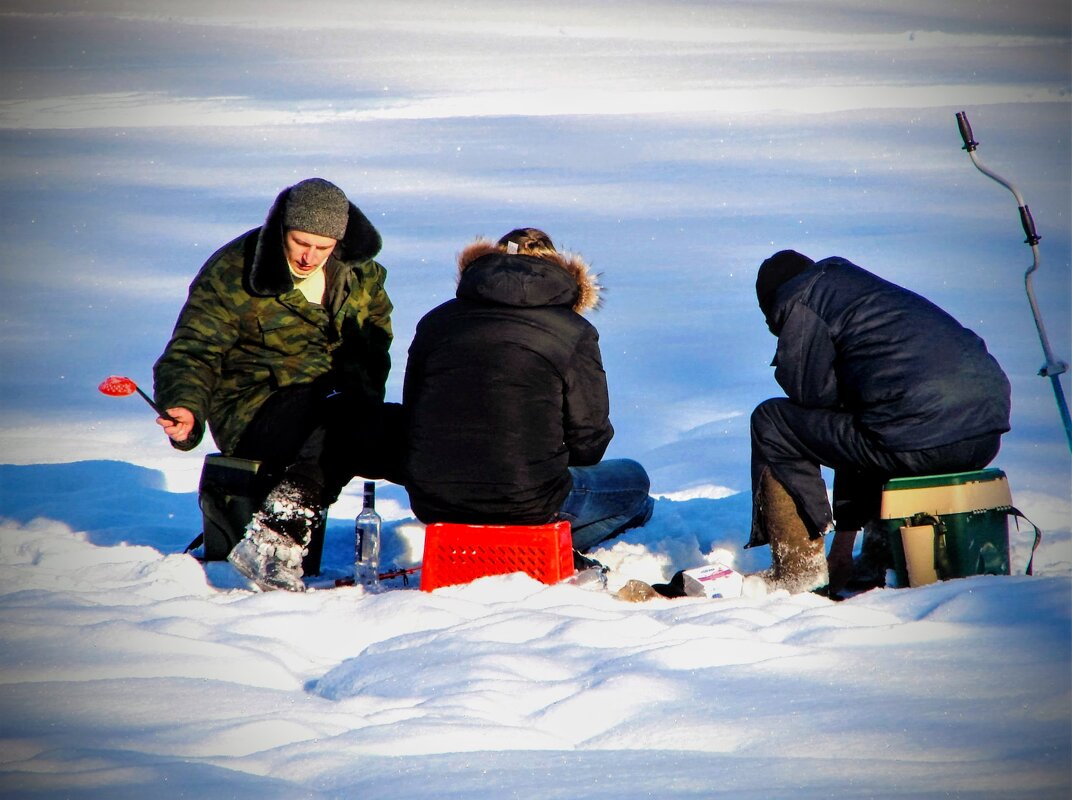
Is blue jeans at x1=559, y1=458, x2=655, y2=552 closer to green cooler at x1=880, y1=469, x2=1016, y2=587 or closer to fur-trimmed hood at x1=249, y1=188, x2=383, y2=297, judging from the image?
green cooler at x1=880, y1=469, x2=1016, y2=587

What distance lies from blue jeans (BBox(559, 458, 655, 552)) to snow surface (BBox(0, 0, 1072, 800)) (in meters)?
0.13

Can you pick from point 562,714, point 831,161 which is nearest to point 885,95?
point 831,161

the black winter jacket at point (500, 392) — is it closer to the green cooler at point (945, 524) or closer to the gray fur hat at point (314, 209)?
the gray fur hat at point (314, 209)

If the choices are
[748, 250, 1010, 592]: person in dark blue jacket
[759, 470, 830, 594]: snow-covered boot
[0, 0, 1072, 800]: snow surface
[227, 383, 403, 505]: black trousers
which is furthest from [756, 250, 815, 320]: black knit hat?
[227, 383, 403, 505]: black trousers

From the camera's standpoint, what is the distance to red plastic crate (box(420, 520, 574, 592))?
353 cm

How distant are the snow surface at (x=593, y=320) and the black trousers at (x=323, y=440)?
40 cm

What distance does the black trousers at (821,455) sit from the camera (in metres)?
3.46

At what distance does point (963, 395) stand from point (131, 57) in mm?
10986

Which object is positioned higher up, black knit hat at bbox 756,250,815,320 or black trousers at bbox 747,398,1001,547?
black knit hat at bbox 756,250,815,320

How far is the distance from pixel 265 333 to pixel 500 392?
3.46ft

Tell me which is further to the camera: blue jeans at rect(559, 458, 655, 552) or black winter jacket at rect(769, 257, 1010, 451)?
blue jeans at rect(559, 458, 655, 552)

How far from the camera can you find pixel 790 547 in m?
3.57

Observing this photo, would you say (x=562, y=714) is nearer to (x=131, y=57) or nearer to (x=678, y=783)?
(x=678, y=783)

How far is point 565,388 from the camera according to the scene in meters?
3.57
